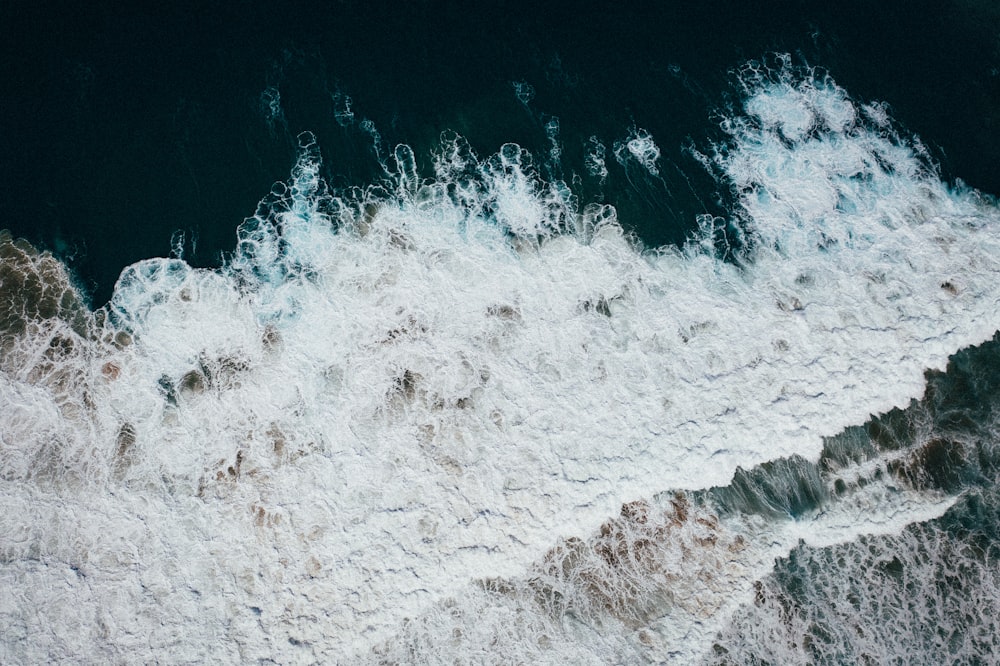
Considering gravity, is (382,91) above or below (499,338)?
above

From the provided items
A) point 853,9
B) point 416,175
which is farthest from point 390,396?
point 853,9

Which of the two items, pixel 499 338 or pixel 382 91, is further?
pixel 382 91

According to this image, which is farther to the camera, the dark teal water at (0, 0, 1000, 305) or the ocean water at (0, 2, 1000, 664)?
the dark teal water at (0, 0, 1000, 305)

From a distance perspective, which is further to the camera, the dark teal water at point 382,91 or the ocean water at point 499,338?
the dark teal water at point 382,91

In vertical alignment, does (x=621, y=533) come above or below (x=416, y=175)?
below

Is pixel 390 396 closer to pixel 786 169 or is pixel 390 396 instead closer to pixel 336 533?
pixel 336 533
